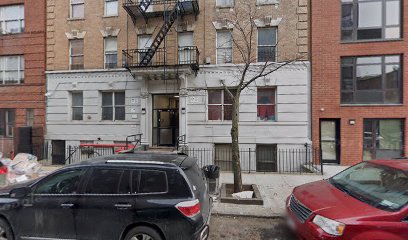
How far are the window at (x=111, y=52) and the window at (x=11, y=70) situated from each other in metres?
6.00

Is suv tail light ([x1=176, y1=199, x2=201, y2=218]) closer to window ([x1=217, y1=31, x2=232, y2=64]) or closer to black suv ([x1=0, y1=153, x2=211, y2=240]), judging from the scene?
black suv ([x1=0, y1=153, x2=211, y2=240])

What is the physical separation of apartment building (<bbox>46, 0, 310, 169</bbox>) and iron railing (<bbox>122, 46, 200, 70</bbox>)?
0.19 ft

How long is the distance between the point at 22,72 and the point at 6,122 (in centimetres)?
351

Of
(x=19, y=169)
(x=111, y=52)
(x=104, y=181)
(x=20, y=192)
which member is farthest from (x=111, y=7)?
(x=104, y=181)

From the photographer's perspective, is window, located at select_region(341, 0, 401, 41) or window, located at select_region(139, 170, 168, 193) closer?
window, located at select_region(139, 170, 168, 193)

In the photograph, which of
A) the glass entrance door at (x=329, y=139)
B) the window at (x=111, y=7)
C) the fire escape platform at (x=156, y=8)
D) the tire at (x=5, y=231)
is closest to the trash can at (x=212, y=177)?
the tire at (x=5, y=231)

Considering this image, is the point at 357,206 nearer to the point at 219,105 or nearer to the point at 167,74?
the point at 219,105

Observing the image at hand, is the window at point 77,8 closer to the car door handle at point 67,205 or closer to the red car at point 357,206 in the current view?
the car door handle at point 67,205

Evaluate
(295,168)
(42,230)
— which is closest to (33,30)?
(42,230)

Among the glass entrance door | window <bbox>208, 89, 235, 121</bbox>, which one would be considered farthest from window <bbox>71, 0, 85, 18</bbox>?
the glass entrance door

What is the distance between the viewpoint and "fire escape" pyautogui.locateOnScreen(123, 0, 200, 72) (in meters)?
12.5

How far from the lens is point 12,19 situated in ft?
50.5

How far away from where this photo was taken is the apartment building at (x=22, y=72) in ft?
48.4

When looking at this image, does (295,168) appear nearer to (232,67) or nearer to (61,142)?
(232,67)
